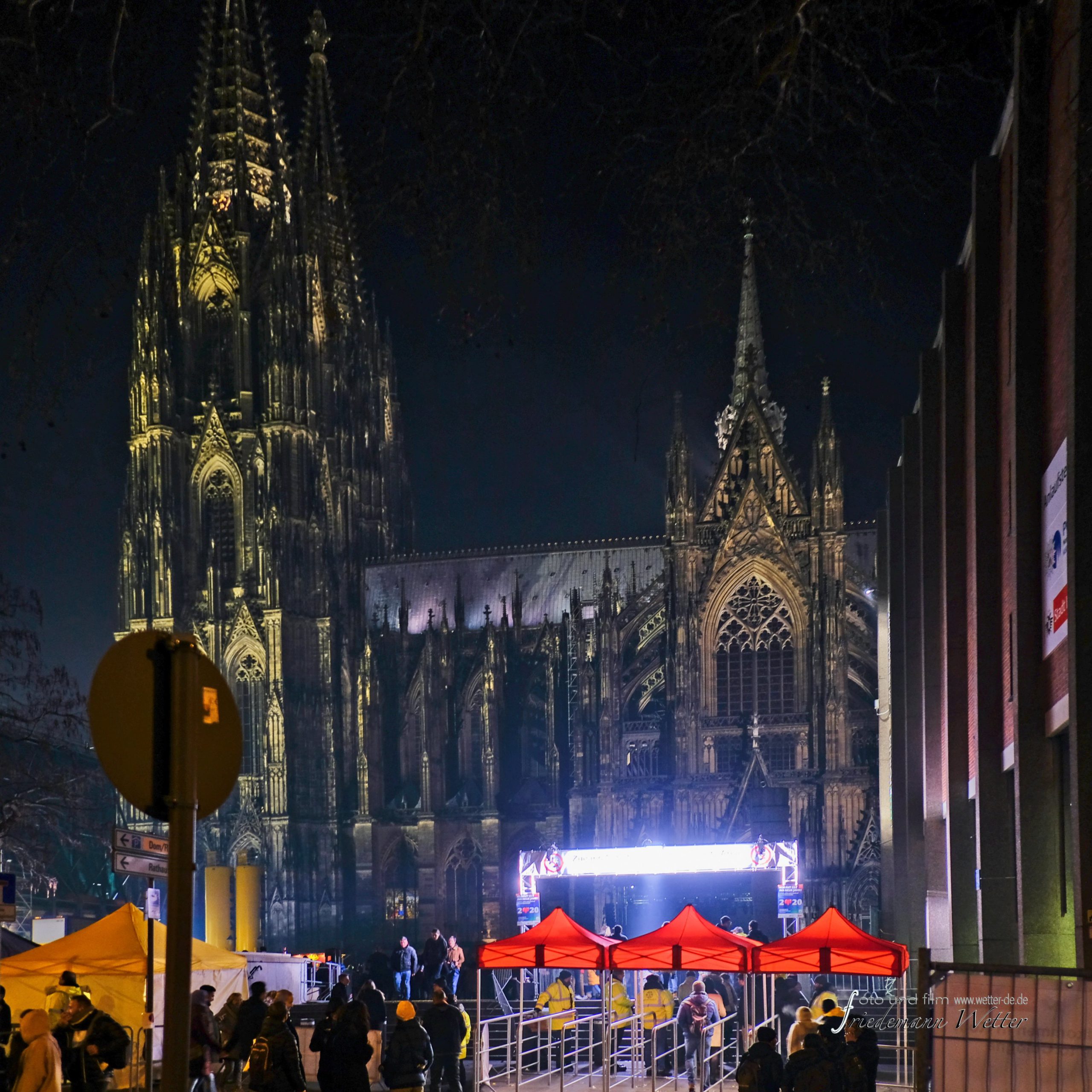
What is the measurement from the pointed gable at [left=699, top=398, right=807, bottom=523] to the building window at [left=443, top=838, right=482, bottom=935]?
15.3 m

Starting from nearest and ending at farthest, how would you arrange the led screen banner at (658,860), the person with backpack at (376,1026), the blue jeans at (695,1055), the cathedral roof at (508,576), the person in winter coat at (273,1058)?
the person in winter coat at (273,1058) → the blue jeans at (695,1055) → the person with backpack at (376,1026) → the led screen banner at (658,860) → the cathedral roof at (508,576)

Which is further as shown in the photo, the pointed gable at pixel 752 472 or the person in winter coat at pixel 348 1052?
the pointed gable at pixel 752 472

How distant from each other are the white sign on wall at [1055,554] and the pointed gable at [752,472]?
132ft

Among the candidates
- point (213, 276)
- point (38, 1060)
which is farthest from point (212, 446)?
point (38, 1060)

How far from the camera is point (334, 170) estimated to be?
19.0 feet

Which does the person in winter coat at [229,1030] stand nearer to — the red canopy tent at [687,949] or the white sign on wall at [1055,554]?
the red canopy tent at [687,949]

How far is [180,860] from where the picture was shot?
427 centimetres

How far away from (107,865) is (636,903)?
20.7 meters

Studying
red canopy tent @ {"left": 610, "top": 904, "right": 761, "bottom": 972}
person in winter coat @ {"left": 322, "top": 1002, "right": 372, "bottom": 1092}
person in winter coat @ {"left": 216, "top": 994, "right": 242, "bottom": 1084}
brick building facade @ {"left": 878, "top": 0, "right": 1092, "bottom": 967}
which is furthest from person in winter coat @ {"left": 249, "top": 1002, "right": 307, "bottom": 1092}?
red canopy tent @ {"left": 610, "top": 904, "right": 761, "bottom": 972}

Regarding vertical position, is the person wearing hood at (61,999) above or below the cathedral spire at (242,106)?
below

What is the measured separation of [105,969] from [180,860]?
1403 cm

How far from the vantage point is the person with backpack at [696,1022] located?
1855 centimetres

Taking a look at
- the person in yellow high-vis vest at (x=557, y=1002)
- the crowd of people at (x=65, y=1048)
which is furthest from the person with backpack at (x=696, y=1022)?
the crowd of people at (x=65, y=1048)

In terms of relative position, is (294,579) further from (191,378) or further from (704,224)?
(704,224)
